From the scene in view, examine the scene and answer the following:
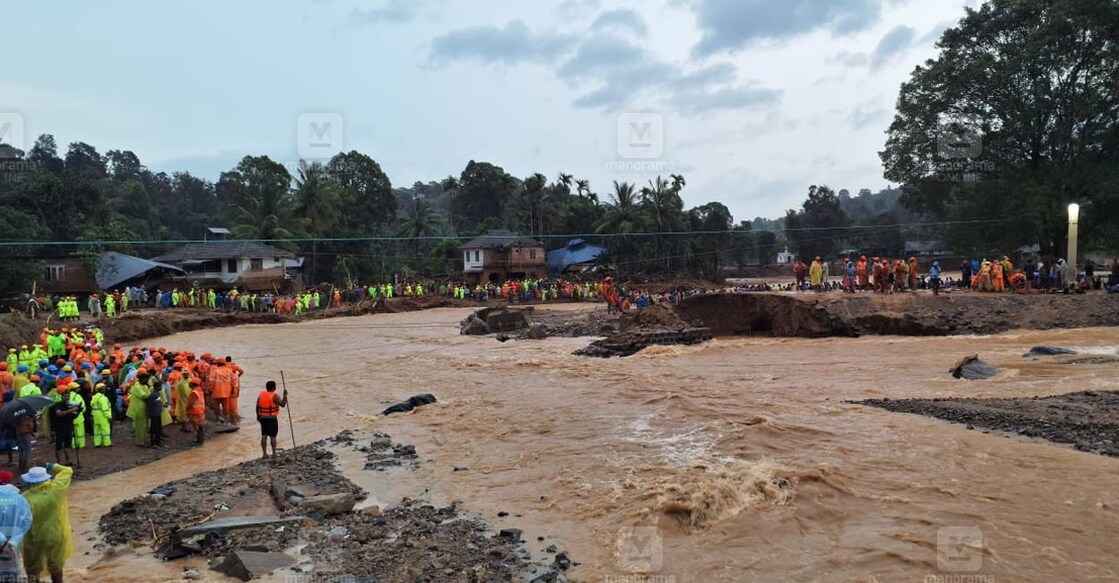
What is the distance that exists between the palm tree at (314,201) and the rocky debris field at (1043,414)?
44354 mm

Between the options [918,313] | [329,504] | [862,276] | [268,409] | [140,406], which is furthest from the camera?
[862,276]

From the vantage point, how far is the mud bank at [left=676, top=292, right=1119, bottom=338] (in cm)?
2316

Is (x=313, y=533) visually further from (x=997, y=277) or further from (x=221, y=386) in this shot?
(x=997, y=277)

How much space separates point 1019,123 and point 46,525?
37616 millimetres

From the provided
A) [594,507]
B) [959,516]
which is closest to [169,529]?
[594,507]

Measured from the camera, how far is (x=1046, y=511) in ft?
27.2

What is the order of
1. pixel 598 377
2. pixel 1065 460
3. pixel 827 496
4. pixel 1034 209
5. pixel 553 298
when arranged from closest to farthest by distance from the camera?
pixel 827 496
pixel 1065 460
pixel 598 377
pixel 1034 209
pixel 553 298

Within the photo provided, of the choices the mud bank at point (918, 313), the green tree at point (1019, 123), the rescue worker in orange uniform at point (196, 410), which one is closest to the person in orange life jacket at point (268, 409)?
the rescue worker in orange uniform at point (196, 410)

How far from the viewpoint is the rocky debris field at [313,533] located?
7.27m

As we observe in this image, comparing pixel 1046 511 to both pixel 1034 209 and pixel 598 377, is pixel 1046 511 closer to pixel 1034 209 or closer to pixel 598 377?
pixel 598 377

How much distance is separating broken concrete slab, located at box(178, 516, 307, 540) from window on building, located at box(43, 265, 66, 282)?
38.3 meters

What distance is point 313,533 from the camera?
8.31 meters

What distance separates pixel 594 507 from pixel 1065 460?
22.9 feet

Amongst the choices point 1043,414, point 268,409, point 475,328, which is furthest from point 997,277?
point 268,409
